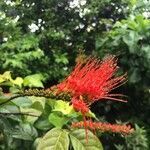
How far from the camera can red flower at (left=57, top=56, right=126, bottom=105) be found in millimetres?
1148

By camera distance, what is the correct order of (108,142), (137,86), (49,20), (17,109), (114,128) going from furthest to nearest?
(49,20) → (137,86) → (108,142) → (17,109) → (114,128)

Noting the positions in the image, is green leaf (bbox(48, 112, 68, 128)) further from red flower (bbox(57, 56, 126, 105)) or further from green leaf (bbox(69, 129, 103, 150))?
red flower (bbox(57, 56, 126, 105))

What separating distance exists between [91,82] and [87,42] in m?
4.22

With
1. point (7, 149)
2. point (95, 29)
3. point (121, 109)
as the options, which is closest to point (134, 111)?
point (121, 109)

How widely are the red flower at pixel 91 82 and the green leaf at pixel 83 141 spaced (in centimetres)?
17

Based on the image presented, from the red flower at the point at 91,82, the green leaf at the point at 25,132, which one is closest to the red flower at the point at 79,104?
the red flower at the point at 91,82

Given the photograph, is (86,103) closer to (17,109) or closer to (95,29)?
(17,109)

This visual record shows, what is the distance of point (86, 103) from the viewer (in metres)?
1.16

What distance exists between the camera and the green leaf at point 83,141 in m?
1.31

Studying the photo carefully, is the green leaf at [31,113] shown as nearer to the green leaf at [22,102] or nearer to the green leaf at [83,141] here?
the green leaf at [22,102]

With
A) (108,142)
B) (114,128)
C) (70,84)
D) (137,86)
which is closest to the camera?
(70,84)

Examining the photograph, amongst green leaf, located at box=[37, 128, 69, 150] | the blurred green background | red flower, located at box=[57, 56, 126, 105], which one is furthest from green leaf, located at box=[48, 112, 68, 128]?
the blurred green background

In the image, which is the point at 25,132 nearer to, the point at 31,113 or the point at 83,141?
the point at 31,113

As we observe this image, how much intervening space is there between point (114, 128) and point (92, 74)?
6.6 inches
